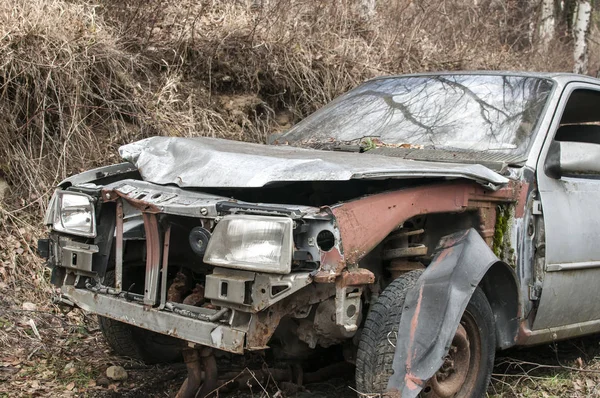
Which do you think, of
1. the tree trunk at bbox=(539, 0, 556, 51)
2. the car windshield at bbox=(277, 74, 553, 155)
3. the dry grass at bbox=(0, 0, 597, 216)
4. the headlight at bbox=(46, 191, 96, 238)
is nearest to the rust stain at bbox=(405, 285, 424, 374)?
the car windshield at bbox=(277, 74, 553, 155)

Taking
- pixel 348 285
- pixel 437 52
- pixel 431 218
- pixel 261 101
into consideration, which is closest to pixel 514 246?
pixel 431 218

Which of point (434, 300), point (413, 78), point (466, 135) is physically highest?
point (413, 78)

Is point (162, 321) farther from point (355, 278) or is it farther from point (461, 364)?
point (461, 364)

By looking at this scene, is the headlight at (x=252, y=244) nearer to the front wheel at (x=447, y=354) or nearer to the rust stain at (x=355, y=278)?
the rust stain at (x=355, y=278)

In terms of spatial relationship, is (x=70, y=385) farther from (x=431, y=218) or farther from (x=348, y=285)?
(x=431, y=218)

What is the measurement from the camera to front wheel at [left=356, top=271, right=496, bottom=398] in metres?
2.94

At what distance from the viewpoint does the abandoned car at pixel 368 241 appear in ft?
9.10

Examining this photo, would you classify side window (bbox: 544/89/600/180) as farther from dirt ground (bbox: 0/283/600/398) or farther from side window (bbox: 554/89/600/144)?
dirt ground (bbox: 0/283/600/398)

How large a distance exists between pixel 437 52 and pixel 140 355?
21.6 ft

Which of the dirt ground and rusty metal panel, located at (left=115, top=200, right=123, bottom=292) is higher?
rusty metal panel, located at (left=115, top=200, right=123, bottom=292)

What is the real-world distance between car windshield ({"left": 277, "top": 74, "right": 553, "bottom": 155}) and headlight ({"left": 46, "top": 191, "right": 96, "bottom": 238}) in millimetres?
1529

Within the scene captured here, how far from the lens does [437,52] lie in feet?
30.5

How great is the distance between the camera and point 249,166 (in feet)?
10.1

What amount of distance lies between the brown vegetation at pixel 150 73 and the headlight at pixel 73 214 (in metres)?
0.97
